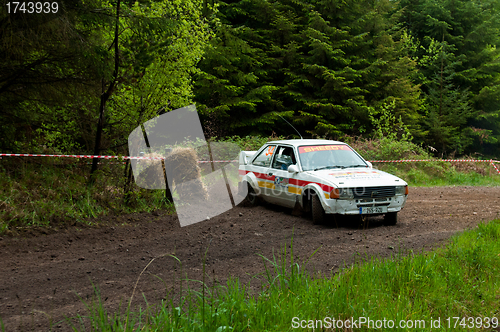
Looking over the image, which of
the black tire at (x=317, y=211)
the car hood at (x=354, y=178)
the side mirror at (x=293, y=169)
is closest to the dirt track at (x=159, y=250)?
the black tire at (x=317, y=211)

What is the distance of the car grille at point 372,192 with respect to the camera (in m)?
7.59

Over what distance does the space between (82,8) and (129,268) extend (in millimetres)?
5139

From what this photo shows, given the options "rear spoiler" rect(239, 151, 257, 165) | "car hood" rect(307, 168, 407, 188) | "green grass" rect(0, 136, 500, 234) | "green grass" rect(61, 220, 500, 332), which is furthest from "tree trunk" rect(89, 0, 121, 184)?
"green grass" rect(61, 220, 500, 332)

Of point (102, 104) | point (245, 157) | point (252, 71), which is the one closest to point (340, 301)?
point (102, 104)

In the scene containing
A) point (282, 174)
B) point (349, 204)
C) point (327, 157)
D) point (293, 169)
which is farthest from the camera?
point (282, 174)

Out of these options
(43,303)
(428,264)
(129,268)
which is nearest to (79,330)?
(43,303)

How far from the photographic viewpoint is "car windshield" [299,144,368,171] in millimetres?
8828

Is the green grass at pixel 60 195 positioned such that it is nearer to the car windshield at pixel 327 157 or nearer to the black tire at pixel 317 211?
the car windshield at pixel 327 157

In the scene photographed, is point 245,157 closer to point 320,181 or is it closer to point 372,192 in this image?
point 320,181

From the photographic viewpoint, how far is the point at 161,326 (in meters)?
3.27

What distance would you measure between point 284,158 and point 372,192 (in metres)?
2.43

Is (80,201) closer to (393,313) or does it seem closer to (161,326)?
(161,326)

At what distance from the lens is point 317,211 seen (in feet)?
26.2

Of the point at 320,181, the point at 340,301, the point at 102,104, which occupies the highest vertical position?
the point at 102,104
